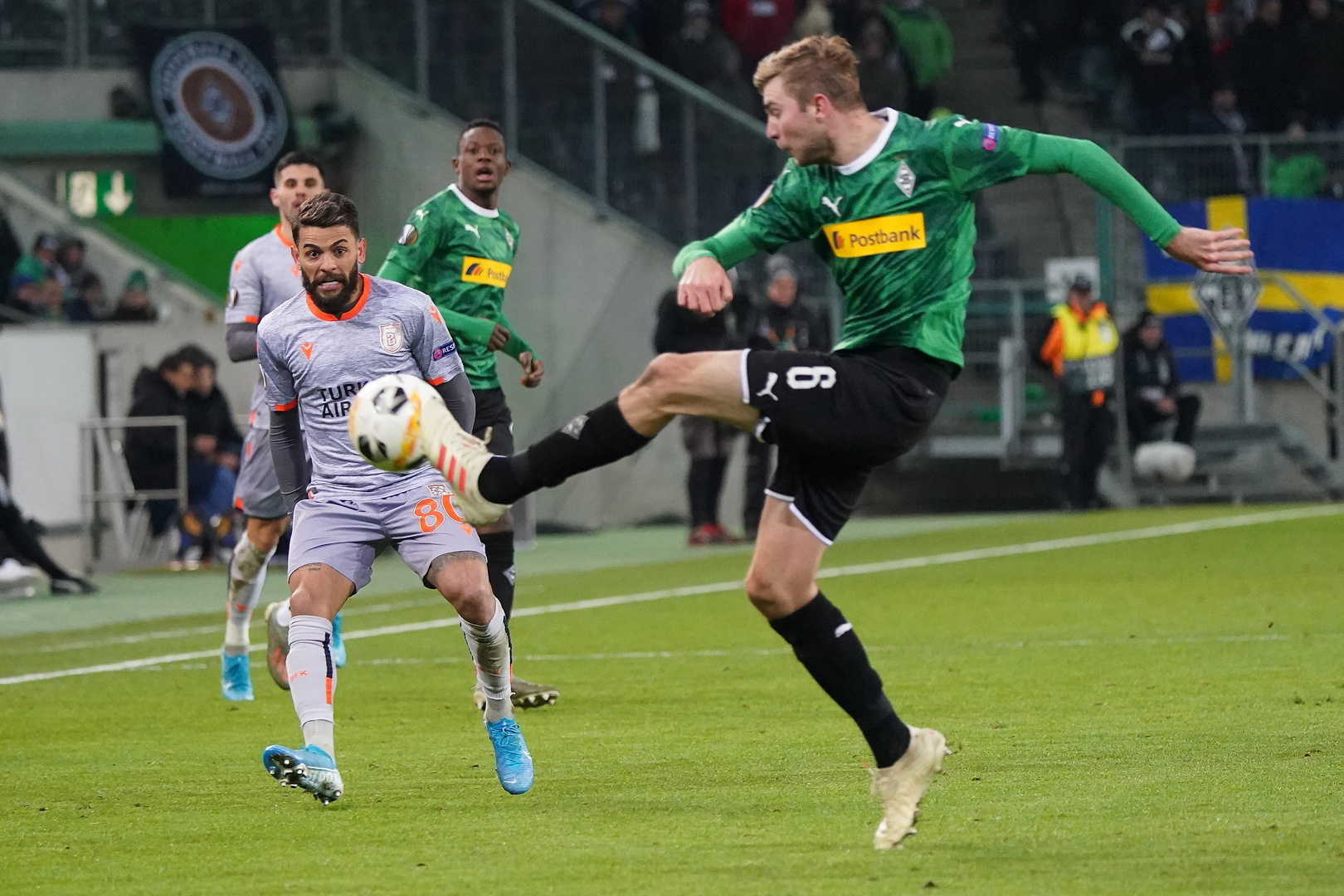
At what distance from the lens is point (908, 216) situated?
615cm

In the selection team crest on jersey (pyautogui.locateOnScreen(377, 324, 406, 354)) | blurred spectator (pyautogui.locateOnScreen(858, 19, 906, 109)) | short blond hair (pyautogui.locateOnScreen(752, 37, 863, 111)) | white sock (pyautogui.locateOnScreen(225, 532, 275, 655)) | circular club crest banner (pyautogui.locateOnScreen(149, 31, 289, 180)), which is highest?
blurred spectator (pyautogui.locateOnScreen(858, 19, 906, 109))

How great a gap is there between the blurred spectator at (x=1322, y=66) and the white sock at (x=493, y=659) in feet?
70.4

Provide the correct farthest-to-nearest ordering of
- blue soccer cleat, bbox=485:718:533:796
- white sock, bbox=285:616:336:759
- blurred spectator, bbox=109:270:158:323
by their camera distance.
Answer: blurred spectator, bbox=109:270:158:323 → blue soccer cleat, bbox=485:718:533:796 → white sock, bbox=285:616:336:759

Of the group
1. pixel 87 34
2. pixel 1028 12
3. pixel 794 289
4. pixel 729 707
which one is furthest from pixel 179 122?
pixel 729 707

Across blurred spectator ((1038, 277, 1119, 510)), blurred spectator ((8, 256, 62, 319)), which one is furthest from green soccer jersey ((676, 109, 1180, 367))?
blurred spectator ((1038, 277, 1119, 510))

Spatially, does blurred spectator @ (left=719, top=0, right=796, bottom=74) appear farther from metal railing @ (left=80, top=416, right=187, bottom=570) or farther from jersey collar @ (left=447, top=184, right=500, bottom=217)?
jersey collar @ (left=447, top=184, right=500, bottom=217)

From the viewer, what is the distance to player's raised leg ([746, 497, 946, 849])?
5910 millimetres

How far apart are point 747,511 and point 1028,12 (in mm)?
11507

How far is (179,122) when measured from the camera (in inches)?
835

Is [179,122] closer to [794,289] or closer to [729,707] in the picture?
[794,289]

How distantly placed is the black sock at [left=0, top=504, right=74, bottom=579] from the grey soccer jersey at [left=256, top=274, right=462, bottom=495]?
828 centimetres

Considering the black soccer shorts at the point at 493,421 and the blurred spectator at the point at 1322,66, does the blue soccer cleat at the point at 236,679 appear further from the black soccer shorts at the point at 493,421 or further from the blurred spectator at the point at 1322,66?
the blurred spectator at the point at 1322,66

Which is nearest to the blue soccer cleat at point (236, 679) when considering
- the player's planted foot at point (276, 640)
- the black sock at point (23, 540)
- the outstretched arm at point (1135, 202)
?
the player's planted foot at point (276, 640)

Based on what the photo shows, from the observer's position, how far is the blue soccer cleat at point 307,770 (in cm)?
623
